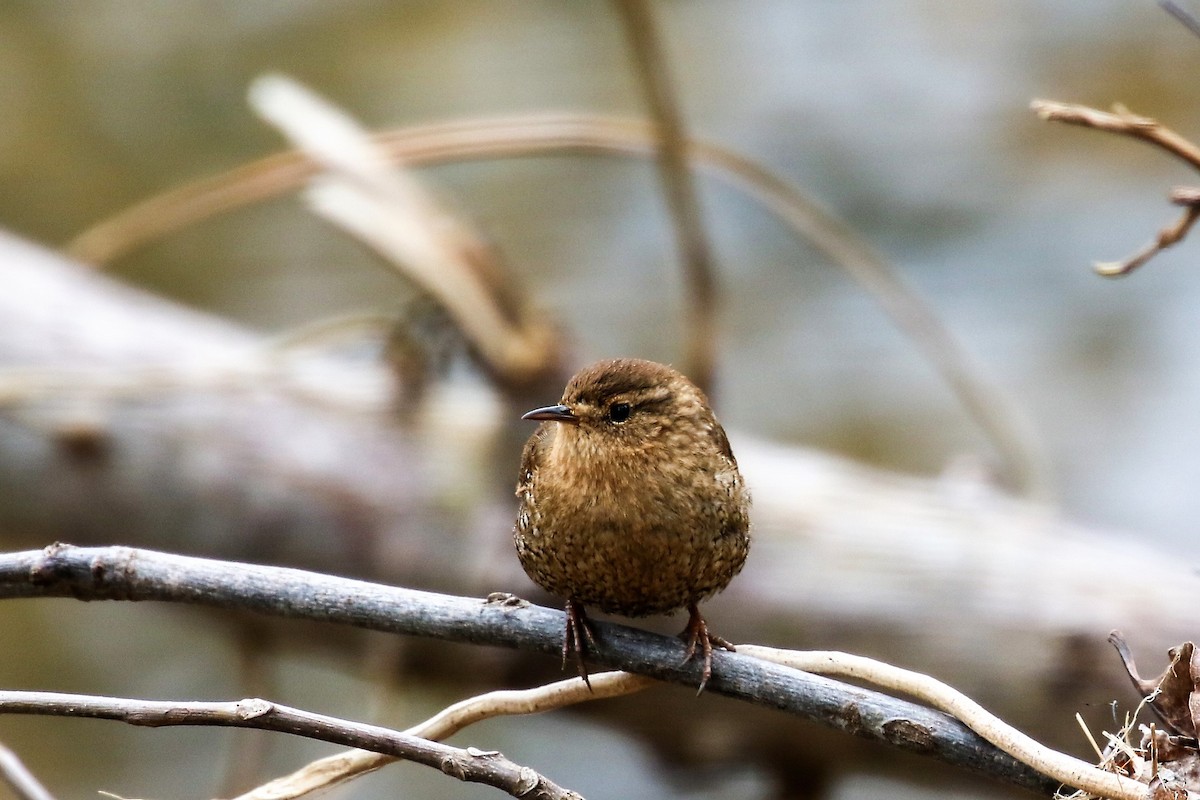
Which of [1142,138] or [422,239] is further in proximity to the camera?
[422,239]

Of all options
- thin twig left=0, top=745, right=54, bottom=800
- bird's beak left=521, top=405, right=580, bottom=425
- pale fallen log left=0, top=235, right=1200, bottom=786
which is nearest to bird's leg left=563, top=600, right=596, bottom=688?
bird's beak left=521, top=405, right=580, bottom=425

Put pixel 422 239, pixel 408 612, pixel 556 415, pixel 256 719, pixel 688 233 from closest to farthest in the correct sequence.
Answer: pixel 256 719, pixel 408 612, pixel 556 415, pixel 422 239, pixel 688 233

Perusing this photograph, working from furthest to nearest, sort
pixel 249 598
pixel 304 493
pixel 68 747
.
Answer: pixel 68 747 → pixel 304 493 → pixel 249 598

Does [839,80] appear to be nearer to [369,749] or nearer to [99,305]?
[99,305]

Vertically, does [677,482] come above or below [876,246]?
below

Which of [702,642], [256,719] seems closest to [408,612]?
[256,719]

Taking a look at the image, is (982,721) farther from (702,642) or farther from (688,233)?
(688,233)

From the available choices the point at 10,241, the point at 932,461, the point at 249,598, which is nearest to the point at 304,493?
the point at 10,241
